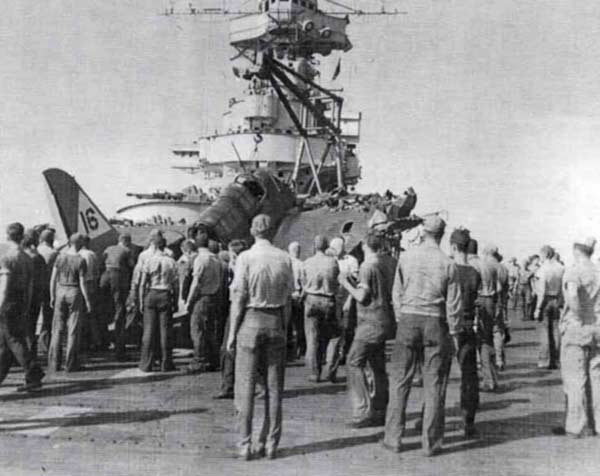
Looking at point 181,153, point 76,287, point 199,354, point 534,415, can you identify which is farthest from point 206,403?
point 181,153

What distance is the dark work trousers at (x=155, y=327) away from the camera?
9758 mm

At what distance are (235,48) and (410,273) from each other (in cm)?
3409

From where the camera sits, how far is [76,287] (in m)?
9.44

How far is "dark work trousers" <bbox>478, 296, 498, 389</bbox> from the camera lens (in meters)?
8.66

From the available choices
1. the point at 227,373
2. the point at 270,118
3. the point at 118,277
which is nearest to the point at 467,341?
the point at 227,373

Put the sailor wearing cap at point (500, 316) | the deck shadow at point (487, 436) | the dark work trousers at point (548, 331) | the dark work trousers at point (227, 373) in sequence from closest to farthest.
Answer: the deck shadow at point (487, 436) → the dark work trousers at point (227, 373) → the sailor wearing cap at point (500, 316) → the dark work trousers at point (548, 331)

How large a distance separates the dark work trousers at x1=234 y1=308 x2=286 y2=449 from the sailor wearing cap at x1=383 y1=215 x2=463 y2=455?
997 millimetres

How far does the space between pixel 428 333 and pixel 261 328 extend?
1406 millimetres

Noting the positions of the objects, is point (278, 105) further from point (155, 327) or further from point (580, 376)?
point (580, 376)

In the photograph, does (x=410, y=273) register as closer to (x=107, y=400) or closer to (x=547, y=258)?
(x=107, y=400)

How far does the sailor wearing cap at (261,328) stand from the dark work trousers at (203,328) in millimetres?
3803

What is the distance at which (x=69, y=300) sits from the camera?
9.39m

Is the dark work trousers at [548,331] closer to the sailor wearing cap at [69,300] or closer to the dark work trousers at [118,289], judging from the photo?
the dark work trousers at [118,289]

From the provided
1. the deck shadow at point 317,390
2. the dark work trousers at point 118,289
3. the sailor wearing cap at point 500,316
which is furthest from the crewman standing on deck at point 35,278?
the sailor wearing cap at point 500,316
